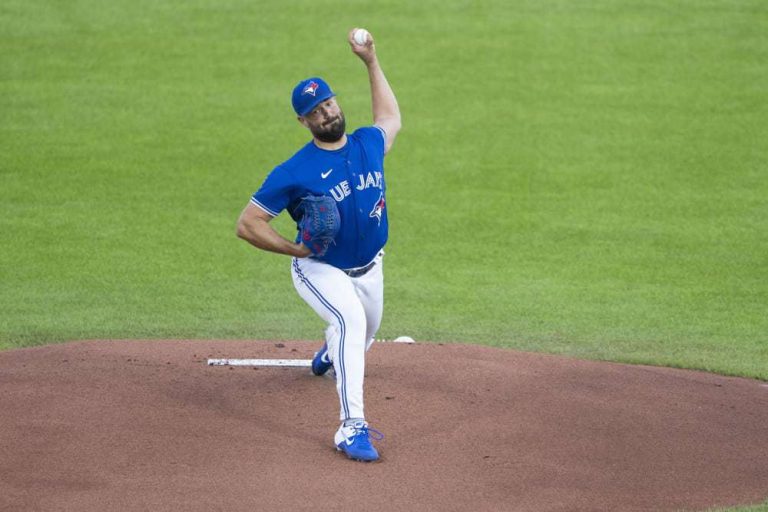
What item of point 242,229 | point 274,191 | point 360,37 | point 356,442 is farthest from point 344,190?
point 356,442

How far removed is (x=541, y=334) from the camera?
9781 millimetres

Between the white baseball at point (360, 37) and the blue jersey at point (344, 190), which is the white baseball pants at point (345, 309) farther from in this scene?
the white baseball at point (360, 37)

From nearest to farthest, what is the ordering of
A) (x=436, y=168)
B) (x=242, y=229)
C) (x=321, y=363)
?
(x=242, y=229) < (x=321, y=363) < (x=436, y=168)

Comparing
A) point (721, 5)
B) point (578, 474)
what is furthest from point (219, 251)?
point (721, 5)

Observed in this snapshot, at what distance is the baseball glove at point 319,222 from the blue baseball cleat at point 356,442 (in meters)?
1.01

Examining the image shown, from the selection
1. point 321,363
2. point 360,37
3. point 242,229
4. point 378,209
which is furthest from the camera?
point 321,363

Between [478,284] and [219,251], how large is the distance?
2.53 metres

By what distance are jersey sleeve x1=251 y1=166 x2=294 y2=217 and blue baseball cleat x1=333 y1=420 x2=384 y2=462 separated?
49.7 inches

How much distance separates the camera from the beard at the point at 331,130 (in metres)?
6.80

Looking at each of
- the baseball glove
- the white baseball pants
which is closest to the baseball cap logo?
the baseball glove

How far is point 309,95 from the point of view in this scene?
6.71 m

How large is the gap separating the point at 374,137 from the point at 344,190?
52cm

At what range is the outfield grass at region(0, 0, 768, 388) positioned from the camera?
10.3 meters

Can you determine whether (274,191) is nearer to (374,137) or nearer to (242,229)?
(242,229)
